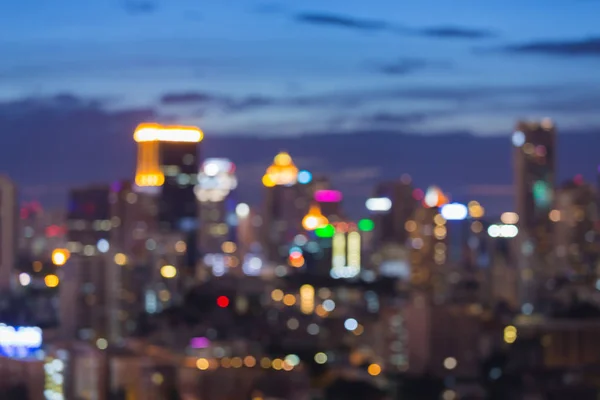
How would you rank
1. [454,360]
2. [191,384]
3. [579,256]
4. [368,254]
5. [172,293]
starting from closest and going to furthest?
[191,384] < [454,360] < [172,293] < [579,256] < [368,254]

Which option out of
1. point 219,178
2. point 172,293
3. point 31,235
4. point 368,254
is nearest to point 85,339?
point 172,293

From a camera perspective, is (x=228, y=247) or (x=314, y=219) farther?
(x=228, y=247)

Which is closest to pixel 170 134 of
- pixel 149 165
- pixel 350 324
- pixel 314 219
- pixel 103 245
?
pixel 149 165

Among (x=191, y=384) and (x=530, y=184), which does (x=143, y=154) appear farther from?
(x=191, y=384)

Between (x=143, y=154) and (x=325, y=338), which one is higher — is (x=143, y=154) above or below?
above

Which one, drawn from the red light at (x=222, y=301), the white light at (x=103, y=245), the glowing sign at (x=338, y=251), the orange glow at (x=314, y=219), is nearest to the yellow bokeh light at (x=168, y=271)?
the white light at (x=103, y=245)

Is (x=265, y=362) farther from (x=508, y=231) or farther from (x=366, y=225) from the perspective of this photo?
(x=366, y=225)

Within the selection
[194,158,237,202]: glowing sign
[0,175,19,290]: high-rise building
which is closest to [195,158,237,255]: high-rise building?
[194,158,237,202]: glowing sign
